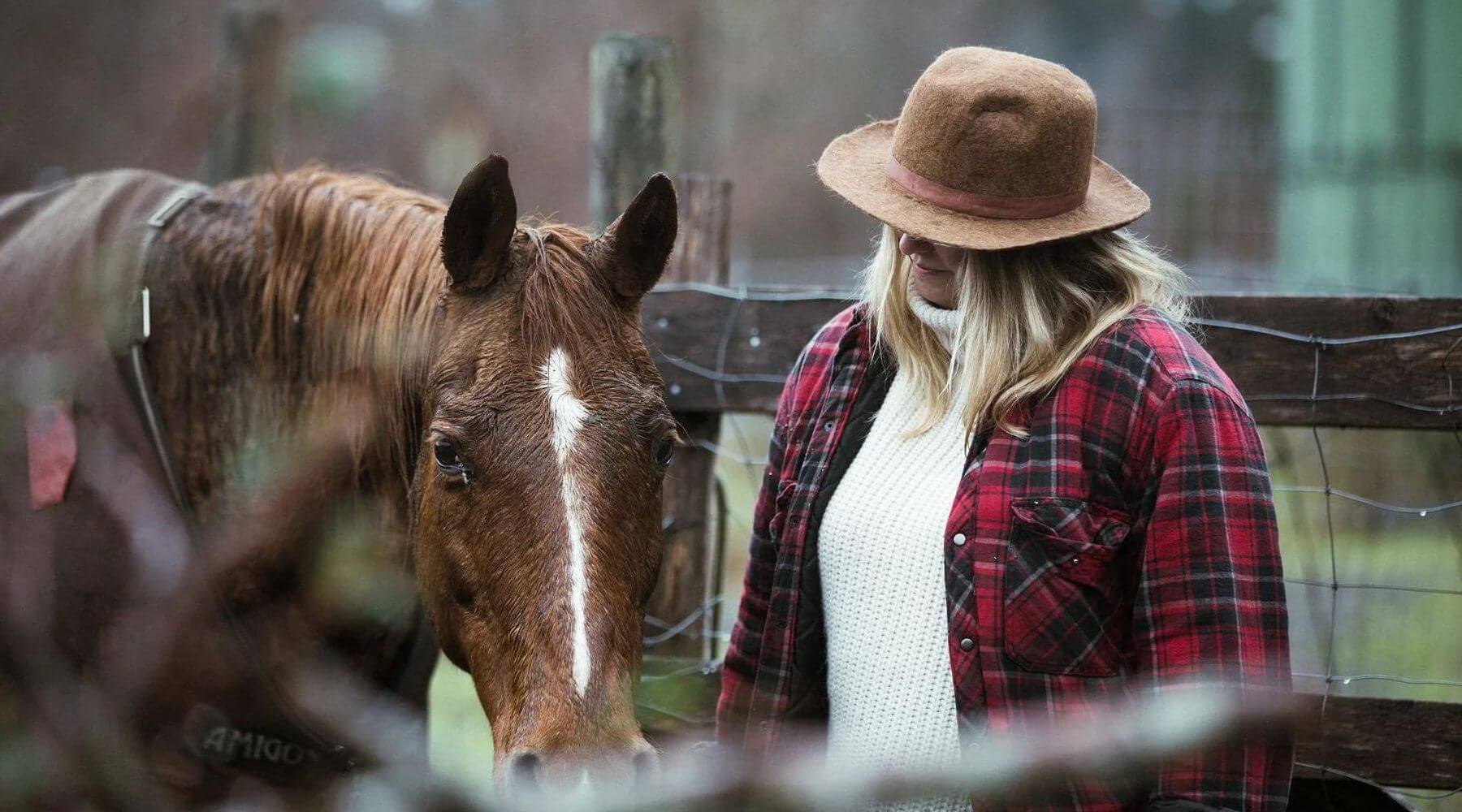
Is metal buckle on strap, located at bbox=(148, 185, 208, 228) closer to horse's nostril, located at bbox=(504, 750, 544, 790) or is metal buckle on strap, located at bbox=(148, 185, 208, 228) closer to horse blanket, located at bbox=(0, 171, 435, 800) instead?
horse blanket, located at bbox=(0, 171, 435, 800)

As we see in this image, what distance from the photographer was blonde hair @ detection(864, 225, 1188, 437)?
207cm

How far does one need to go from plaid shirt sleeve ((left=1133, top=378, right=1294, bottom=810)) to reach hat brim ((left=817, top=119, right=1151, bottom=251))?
0.39m

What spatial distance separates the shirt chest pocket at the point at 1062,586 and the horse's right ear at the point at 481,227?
1.06 m

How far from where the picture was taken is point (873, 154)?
245 centimetres

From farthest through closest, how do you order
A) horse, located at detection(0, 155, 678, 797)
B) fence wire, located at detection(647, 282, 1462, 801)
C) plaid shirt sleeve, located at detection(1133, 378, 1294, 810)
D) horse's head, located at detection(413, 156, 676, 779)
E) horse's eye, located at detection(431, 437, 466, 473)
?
fence wire, located at detection(647, 282, 1462, 801) → horse's eye, located at detection(431, 437, 466, 473) → horse, located at detection(0, 155, 678, 797) → horse's head, located at detection(413, 156, 676, 779) → plaid shirt sleeve, located at detection(1133, 378, 1294, 810)

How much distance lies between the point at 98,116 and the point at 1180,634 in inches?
561

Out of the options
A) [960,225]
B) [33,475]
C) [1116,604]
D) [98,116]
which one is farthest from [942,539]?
[98,116]

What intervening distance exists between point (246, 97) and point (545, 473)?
163 inches

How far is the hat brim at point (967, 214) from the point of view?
2.07m

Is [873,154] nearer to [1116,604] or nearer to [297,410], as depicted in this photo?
[1116,604]

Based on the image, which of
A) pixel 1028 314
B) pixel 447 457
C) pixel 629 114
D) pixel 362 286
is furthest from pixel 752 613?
pixel 629 114

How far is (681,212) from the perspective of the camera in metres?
3.37

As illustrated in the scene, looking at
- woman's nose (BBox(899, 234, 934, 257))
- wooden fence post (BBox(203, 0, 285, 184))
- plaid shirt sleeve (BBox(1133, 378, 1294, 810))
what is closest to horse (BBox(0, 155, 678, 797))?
woman's nose (BBox(899, 234, 934, 257))

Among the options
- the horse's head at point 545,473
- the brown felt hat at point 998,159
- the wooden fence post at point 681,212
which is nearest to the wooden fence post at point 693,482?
the wooden fence post at point 681,212
